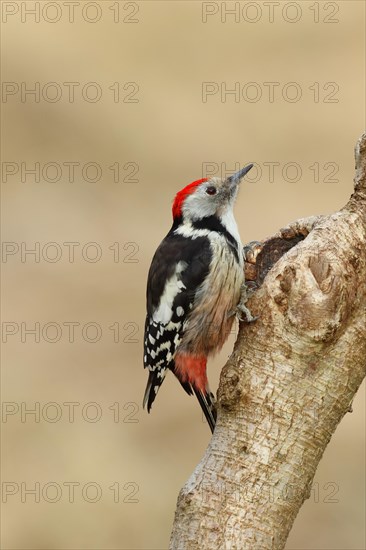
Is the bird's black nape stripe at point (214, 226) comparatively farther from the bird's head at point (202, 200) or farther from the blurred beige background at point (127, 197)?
the blurred beige background at point (127, 197)

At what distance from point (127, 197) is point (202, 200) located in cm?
568

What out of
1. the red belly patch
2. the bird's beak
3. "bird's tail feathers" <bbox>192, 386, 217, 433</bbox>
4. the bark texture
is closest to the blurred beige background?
the red belly patch

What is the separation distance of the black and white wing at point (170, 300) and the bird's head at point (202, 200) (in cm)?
28

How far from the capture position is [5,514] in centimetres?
707

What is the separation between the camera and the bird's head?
473 cm

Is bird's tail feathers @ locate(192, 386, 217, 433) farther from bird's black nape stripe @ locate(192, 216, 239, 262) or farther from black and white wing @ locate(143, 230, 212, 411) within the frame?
bird's black nape stripe @ locate(192, 216, 239, 262)

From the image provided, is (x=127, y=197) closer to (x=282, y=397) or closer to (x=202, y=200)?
(x=202, y=200)

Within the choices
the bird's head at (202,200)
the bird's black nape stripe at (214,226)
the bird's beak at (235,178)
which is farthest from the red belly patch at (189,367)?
the bird's beak at (235,178)

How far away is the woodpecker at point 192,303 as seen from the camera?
434 centimetres

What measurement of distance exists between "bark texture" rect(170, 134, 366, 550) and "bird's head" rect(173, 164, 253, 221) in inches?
61.1

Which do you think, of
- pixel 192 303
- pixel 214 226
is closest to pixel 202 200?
pixel 214 226

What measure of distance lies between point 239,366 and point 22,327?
5.90m

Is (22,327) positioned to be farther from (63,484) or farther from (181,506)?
(181,506)

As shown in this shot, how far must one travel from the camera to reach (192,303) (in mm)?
4453
